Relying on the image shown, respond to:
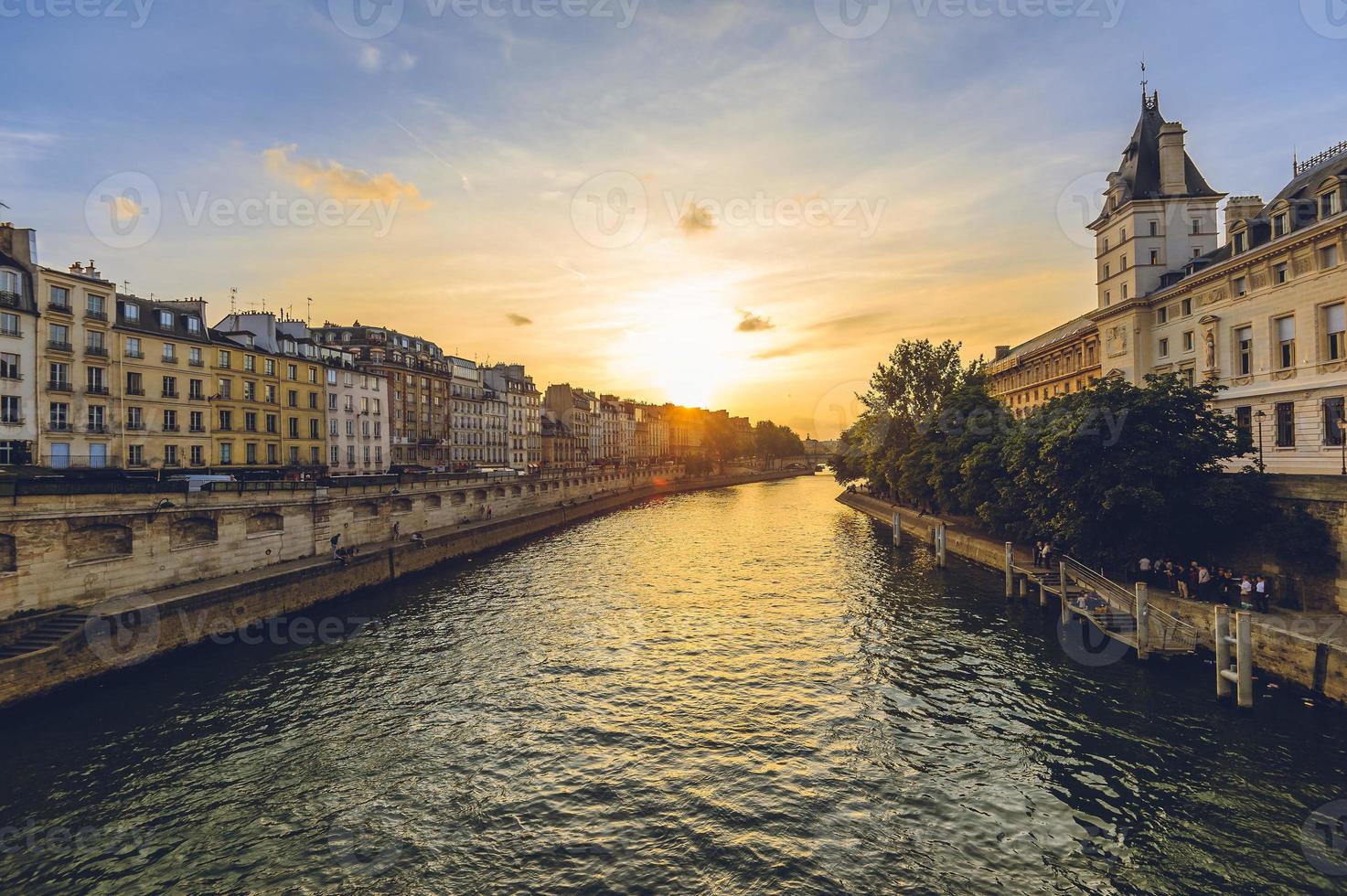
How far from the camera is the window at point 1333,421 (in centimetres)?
3369

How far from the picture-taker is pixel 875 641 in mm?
31750

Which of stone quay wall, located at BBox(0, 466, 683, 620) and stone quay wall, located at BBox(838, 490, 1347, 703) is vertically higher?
stone quay wall, located at BBox(0, 466, 683, 620)

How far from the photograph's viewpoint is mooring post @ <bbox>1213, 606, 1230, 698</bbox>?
73.3ft

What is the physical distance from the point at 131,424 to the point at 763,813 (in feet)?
192

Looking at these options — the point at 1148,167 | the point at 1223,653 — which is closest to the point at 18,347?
the point at 1223,653

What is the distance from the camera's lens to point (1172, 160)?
54.8 metres

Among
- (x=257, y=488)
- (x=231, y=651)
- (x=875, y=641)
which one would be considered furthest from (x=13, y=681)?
(x=875, y=641)

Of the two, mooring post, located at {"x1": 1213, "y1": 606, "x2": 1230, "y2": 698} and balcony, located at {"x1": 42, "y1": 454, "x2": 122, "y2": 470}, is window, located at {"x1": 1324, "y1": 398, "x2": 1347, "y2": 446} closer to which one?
mooring post, located at {"x1": 1213, "y1": 606, "x2": 1230, "y2": 698}

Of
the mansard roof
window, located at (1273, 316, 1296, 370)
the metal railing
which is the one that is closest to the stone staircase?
the metal railing

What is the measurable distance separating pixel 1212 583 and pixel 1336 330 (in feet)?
53.7

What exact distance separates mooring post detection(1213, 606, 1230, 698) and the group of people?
3.55 m

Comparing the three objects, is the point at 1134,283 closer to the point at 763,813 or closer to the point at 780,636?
the point at 780,636

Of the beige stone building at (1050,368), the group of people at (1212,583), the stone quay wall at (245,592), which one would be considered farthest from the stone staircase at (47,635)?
the beige stone building at (1050,368)

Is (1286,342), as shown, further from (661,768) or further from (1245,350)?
(661,768)
